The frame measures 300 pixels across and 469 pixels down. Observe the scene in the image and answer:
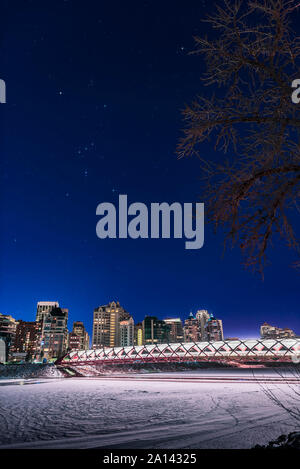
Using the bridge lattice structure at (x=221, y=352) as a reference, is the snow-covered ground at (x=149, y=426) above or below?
above

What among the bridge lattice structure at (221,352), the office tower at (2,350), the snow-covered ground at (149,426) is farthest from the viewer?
the office tower at (2,350)

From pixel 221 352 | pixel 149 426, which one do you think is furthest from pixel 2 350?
pixel 149 426

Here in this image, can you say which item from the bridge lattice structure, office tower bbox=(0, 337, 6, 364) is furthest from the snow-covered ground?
office tower bbox=(0, 337, 6, 364)

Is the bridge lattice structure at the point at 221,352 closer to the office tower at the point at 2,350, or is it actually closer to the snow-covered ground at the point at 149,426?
the snow-covered ground at the point at 149,426

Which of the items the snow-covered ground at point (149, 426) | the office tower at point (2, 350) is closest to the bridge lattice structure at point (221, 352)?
the snow-covered ground at point (149, 426)

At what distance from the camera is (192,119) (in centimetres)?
413

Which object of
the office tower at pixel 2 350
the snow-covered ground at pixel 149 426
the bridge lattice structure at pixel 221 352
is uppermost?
the snow-covered ground at pixel 149 426

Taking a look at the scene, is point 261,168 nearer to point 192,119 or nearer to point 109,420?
point 192,119

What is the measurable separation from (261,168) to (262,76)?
1193mm

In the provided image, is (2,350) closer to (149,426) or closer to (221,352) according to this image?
(221,352)

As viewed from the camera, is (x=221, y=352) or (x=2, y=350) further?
(x=2, y=350)
